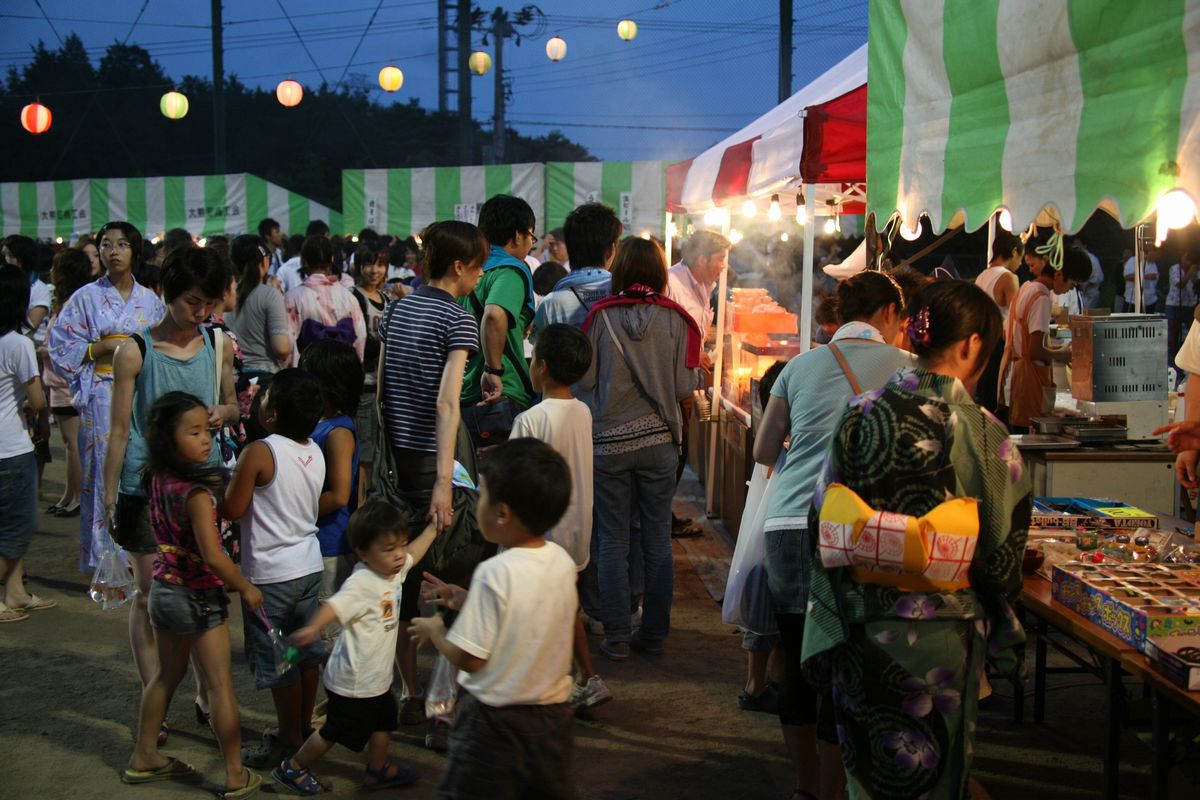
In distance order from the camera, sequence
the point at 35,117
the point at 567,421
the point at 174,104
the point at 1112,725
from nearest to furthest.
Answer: the point at 1112,725 → the point at 567,421 → the point at 35,117 → the point at 174,104

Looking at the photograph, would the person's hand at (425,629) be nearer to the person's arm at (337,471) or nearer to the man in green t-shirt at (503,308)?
the person's arm at (337,471)

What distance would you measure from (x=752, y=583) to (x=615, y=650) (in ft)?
4.85

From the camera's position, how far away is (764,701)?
15.5 ft

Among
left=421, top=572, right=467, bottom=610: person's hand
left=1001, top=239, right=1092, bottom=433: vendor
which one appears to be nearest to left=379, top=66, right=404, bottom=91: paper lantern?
left=1001, top=239, right=1092, bottom=433: vendor

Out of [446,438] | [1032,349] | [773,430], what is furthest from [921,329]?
[1032,349]

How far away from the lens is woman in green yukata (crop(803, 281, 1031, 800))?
8.73ft

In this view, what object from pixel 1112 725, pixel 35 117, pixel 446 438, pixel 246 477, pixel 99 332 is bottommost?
A: pixel 1112 725

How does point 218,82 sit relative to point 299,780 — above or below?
above

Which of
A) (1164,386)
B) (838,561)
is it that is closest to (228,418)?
(838,561)

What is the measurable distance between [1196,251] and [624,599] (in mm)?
12423

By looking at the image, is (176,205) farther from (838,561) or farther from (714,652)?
(838,561)

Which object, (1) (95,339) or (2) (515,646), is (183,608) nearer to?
(2) (515,646)

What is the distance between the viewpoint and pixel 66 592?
658 cm

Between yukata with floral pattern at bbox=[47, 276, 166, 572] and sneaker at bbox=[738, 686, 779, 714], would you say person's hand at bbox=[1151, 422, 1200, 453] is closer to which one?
sneaker at bbox=[738, 686, 779, 714]
